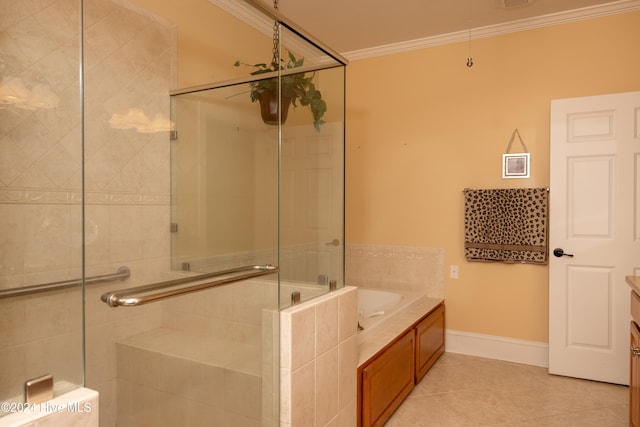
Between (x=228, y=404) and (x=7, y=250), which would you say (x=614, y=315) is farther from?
(x=7, y=250)

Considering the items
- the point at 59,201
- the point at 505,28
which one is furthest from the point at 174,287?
the point at 505,28

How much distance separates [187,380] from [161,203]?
78cm

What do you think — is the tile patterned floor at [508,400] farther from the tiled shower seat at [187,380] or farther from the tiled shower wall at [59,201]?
the tiled shower wall at [59,201]

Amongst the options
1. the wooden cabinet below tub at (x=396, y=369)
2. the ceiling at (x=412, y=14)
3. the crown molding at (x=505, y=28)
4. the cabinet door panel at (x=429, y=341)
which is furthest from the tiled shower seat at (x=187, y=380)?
the crown molding at (x=505, y=28)

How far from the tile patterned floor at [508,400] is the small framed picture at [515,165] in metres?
1.51

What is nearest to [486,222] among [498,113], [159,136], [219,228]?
[498,113]

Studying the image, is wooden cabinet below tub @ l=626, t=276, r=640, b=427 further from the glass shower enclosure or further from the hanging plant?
the hanging plant

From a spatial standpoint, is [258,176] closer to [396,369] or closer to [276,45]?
[276,45]

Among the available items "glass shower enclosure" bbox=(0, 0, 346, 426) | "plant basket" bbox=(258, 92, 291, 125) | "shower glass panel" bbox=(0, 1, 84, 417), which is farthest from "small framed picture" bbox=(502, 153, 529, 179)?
"shower glass panel" bbox=(0, 1, 84, 417)

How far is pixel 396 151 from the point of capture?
387 centimetres

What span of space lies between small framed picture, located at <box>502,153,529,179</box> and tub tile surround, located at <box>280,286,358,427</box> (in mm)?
1988

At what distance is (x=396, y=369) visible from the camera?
8.25 feet

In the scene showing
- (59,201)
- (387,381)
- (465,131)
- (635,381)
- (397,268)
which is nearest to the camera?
(59,201)

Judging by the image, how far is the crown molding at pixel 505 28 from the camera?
10.0 feet
